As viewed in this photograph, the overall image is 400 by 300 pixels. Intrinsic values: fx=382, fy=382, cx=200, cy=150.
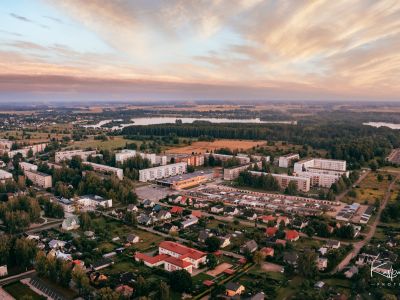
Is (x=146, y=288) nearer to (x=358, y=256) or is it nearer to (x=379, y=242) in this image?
(x=358, y=256)

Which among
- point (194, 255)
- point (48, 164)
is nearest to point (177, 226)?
point (194, 255)

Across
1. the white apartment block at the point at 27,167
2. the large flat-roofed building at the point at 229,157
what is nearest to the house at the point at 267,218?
the large flat-roofed building at the point at 229,157

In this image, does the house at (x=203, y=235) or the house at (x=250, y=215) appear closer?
the house at (x=203, y=235)

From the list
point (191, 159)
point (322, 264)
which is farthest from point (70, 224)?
point (191, 159)

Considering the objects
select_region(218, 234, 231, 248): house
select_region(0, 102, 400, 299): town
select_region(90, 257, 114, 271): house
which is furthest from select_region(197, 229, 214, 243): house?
select_region(90, 257, 114, 271): house

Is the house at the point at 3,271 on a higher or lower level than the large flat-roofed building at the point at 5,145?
lower

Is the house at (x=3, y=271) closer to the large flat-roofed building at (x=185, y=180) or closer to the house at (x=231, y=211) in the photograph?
the house at (x=231, y=211)

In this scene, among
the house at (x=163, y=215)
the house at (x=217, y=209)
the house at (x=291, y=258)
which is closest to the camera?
the house at (x=291, y=258)
